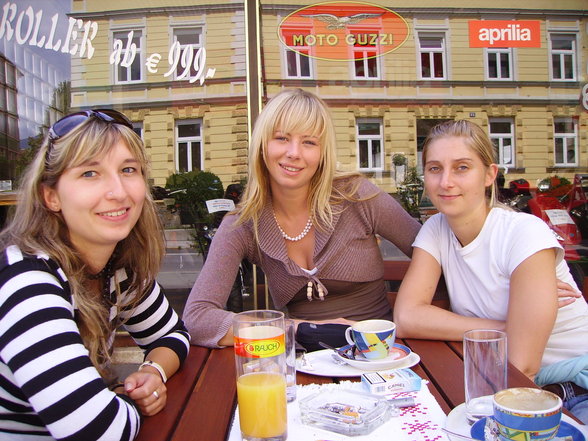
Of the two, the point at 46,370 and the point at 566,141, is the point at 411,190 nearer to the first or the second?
the point at 566,141

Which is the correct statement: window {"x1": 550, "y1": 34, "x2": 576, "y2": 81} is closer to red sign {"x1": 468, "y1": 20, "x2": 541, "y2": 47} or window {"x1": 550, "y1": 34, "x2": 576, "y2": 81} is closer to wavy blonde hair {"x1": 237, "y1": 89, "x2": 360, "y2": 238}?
red sign {"x1": 468, "y1": 20, "x2": 541, "y2": 47}

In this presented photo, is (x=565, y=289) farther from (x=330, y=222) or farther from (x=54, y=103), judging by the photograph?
(x=54, y=103)

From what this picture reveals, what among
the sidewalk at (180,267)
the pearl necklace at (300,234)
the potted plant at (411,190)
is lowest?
the sidewalk at (180,267)

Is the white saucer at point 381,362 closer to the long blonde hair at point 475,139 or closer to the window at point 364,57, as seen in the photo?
the long blonde hair at point 475,139

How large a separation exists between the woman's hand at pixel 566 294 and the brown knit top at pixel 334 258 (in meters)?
0.65

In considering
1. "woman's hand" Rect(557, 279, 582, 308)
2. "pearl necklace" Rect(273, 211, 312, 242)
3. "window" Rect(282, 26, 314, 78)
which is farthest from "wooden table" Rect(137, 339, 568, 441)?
"window" Rect(282, 26, 314, 78)

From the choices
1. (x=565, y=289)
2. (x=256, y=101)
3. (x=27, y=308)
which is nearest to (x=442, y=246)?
(x=565, y=289)

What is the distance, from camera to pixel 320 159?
224 cm

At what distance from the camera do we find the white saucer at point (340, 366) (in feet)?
4.43

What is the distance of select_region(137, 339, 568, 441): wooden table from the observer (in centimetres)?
110

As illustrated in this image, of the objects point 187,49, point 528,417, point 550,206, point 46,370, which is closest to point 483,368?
point 528,417

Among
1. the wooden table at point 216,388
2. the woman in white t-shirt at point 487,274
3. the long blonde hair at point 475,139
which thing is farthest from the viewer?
the long blonde hair at point 475,139

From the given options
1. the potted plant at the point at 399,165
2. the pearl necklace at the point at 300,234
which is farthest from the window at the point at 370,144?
the pearl necklace at the point at 300,234

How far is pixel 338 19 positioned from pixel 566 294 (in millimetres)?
3430
